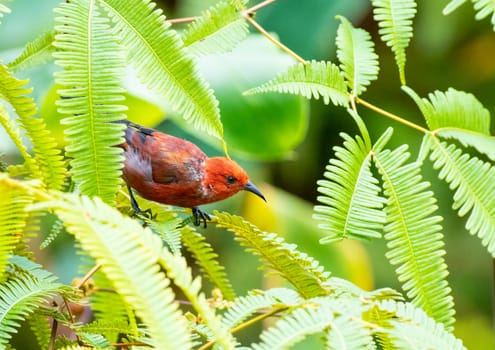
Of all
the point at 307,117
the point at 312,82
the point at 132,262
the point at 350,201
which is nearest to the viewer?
the point at 132,262

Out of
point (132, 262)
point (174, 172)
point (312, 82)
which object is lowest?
point (174, 172)

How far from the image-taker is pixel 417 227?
4.53 ft

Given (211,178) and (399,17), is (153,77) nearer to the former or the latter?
(399,17)

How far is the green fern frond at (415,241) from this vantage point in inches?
53.1

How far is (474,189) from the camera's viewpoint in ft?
4.82

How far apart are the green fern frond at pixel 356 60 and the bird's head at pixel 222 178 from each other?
2.13 feet

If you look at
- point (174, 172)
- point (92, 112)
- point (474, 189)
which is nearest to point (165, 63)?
point (92, 112)

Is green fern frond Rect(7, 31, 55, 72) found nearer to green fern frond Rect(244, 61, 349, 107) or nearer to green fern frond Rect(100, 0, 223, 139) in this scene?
green fern frond Rect(100, 0, 223, 139)

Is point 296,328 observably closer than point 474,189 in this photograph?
Yes

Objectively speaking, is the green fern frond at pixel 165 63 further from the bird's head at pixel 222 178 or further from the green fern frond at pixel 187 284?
the bird's head at pixel 222 178

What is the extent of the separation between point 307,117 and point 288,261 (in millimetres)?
2146

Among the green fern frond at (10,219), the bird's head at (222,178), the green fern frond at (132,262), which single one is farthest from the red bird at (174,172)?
the green fern frond at (132,262)

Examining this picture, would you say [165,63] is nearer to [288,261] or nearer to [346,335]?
[288,261]

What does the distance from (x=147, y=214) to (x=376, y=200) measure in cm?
50
